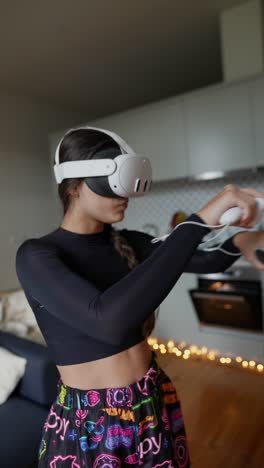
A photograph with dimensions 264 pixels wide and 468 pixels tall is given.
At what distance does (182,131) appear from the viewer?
2801mm

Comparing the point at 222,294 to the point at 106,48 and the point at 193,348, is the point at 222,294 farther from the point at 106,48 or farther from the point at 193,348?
the point at 106,48

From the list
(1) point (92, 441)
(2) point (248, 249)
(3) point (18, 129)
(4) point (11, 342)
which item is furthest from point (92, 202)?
(3) point (18, 129)

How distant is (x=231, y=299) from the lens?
2.62 metres

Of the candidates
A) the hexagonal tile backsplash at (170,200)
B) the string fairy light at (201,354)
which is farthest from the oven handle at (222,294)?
the hexagonal tile backsplash at (170,200)

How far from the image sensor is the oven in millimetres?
2539

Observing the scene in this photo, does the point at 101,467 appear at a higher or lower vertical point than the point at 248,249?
lower

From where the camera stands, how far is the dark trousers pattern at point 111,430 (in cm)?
80

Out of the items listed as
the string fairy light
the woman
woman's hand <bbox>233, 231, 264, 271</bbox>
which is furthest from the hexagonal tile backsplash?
the woman

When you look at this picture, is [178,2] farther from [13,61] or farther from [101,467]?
[101,467]

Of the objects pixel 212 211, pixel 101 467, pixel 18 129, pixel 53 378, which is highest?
pixel 18 129

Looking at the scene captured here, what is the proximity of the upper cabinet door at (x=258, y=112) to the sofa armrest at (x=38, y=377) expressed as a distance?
180 cm

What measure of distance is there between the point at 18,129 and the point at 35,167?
389 mm

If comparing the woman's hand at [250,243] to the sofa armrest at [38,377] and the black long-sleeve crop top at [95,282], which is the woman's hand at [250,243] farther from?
the sofa armrest at [38,377]

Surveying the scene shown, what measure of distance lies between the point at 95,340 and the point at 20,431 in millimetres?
1087
